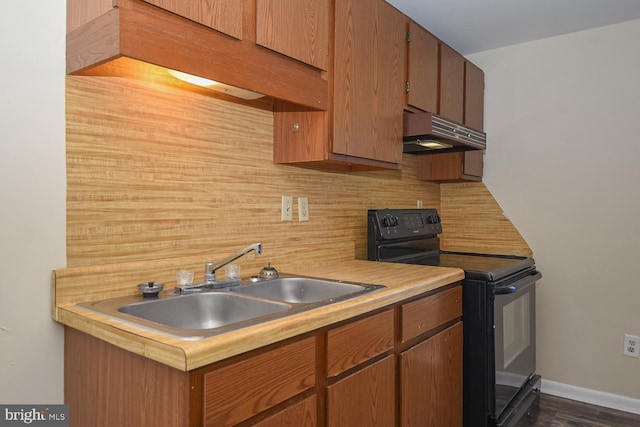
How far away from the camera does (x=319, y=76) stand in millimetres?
1700

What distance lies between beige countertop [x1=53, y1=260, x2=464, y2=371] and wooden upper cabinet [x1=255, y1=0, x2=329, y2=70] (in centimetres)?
86

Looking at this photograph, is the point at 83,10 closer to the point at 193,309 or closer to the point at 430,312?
the point at 193,309

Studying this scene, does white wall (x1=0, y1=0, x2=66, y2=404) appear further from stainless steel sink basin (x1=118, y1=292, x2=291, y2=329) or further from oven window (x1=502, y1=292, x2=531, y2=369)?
oven window (x1=502, y1=292, x2=531, y2=369)

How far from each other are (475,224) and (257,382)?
250cm

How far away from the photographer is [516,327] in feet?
7.76

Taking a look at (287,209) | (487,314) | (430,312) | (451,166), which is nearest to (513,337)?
(487,314)

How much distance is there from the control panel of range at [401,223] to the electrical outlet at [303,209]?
39 centimetres

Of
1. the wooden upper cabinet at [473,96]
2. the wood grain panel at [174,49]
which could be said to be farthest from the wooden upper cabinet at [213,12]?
the wooden upper cabinet at [473,96]

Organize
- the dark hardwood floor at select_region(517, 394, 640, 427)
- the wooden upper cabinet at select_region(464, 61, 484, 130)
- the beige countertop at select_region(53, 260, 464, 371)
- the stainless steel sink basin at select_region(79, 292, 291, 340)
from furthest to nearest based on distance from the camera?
the wooden upper cabinet at select_region(464, 61, 484, 130) < the dark hardwood floor at select_region(517, 394, 640, 427) < the stainless steel sink basin at select_region(79, 292, 291, 340) < the beige countertop at select_region(53, 260, 464, 371)

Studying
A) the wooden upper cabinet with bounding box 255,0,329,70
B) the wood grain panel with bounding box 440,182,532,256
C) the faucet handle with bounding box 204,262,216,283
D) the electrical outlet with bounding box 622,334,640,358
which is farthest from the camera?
the wood grain panel with bounding box 440,182,532,256

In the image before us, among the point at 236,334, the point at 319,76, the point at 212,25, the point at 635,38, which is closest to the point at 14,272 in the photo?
the point at 236,334

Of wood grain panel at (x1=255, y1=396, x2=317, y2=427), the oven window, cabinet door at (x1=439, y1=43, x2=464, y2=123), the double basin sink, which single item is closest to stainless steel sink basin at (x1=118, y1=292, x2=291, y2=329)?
the double basin sink

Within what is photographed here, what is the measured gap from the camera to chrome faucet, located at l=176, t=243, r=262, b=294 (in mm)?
1463

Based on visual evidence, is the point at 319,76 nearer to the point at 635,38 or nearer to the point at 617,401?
the point at 635,38
